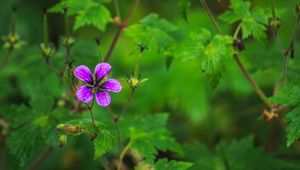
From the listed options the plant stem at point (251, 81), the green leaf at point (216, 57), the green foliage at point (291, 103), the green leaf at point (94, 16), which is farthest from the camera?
the green leaf at point (94, 16)

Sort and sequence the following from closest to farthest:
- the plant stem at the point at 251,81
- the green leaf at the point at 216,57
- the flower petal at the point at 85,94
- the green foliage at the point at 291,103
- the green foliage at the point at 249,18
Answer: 1. the flower petal at the point at 85,94
2. the green foliage at the point at 291,103
3. the green leaf at the point at 216,57
4. the green foliage at the point at 249,18
5. the plant stem at the point at 251,81

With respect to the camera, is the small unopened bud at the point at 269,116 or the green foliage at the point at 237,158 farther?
the green foliage at the point at 237,158

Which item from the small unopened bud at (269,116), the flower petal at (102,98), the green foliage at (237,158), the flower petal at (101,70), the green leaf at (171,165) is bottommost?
the green foliage at (237,158)

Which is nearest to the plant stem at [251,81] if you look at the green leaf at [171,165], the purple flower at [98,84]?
the green leaf at [171,165]

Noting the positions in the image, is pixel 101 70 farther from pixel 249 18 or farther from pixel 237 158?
pixel 237 158

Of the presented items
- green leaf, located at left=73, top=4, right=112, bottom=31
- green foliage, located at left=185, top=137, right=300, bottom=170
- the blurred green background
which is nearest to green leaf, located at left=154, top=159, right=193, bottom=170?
green foliage, located at left=185, top=137, right=300, bottom=170

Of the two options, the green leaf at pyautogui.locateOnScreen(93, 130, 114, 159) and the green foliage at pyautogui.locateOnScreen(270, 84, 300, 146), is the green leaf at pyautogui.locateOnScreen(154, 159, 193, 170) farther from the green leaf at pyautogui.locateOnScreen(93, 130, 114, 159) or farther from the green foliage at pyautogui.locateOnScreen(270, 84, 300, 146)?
the green foliage at pyautogui.locateOnScreen(270, 84, 300, 146)

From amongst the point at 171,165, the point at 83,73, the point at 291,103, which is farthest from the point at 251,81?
the point at 83,73

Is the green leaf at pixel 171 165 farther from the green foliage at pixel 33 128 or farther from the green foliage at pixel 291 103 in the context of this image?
the green foliage at pixel 33 128
